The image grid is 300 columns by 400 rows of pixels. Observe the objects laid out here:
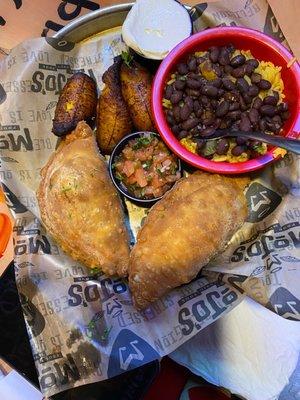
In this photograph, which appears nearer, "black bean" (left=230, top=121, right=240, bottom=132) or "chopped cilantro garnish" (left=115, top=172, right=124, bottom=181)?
"black bean" (left=230, top=121, right=240, bottom=132)

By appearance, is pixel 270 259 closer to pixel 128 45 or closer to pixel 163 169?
pixel 163 169

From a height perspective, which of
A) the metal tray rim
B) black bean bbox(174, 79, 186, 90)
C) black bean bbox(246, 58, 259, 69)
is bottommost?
black bean bbox(174, 79, 186, 90)

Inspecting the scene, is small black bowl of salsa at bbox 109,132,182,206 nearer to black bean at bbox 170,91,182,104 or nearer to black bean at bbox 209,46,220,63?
black bean at bbox 170,91,182,104

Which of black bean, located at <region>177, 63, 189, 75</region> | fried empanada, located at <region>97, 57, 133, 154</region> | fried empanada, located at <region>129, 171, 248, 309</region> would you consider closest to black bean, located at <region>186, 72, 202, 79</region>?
black bean, located at <region>177, 63, 189, 75</region>

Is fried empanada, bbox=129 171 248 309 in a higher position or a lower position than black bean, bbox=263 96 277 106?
lower

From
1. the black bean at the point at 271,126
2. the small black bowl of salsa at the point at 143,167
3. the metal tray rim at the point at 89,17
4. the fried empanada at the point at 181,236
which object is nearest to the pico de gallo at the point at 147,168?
the small black bowl of salsa at the point at 143,167

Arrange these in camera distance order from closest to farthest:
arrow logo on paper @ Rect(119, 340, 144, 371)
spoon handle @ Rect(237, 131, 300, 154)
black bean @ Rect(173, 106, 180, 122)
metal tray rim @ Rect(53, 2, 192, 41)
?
spoon handle @ Rect(237, 131, 300, 154), arrow logo on paper @ Rect(119, 340, 144, 371), black bean @ Rect(173, 106, 180, 122), metal tray rim @ Rect(53, 2, 192, 41)

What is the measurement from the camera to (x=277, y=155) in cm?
149

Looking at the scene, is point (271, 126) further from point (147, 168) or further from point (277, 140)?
point (147, 168)

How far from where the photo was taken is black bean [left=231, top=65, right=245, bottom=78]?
1.53 metres

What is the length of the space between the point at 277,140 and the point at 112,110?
518 mm

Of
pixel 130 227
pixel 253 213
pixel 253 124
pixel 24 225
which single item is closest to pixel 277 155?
pixel 253 124

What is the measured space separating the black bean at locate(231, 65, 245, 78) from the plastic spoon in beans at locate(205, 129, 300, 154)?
0.17m

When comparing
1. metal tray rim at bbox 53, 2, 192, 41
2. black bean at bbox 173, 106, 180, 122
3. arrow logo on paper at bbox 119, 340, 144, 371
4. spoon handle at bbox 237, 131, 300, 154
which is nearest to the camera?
spoon handle at bbox 237, 131, 300, 154
